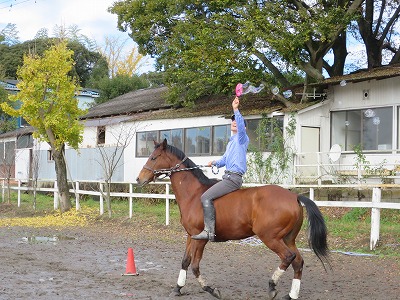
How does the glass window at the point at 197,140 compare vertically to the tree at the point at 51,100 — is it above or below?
below

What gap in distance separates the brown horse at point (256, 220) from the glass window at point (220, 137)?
634 inches

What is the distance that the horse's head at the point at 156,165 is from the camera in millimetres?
9039

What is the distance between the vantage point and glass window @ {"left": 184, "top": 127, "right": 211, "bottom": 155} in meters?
26.0

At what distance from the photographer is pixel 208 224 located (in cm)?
818

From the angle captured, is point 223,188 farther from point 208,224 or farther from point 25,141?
point 25,141

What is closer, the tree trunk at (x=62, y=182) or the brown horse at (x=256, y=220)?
the brown horse at (x=256, y=220)

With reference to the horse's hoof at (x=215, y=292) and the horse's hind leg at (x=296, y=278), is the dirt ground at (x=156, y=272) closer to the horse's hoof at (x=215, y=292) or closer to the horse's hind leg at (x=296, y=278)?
the horse's hoof at (x=215, y=292)

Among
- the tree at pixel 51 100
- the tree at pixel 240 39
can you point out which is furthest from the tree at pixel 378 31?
the tree at pixel 51 100

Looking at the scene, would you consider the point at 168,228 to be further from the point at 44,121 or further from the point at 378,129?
the point at 378,129

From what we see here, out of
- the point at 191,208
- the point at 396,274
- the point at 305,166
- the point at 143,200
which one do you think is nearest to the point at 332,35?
the point at 305,166

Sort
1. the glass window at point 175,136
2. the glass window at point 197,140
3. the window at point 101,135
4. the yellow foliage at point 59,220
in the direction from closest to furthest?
the yellow foliage at point 59,220 → the glass window at point 197,140 → the glass window at point 175,136 → the window at point 101,135

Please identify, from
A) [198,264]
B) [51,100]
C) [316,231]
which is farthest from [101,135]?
[316,231]

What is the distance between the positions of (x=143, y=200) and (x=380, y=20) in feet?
48.2

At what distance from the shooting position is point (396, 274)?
9797mm
